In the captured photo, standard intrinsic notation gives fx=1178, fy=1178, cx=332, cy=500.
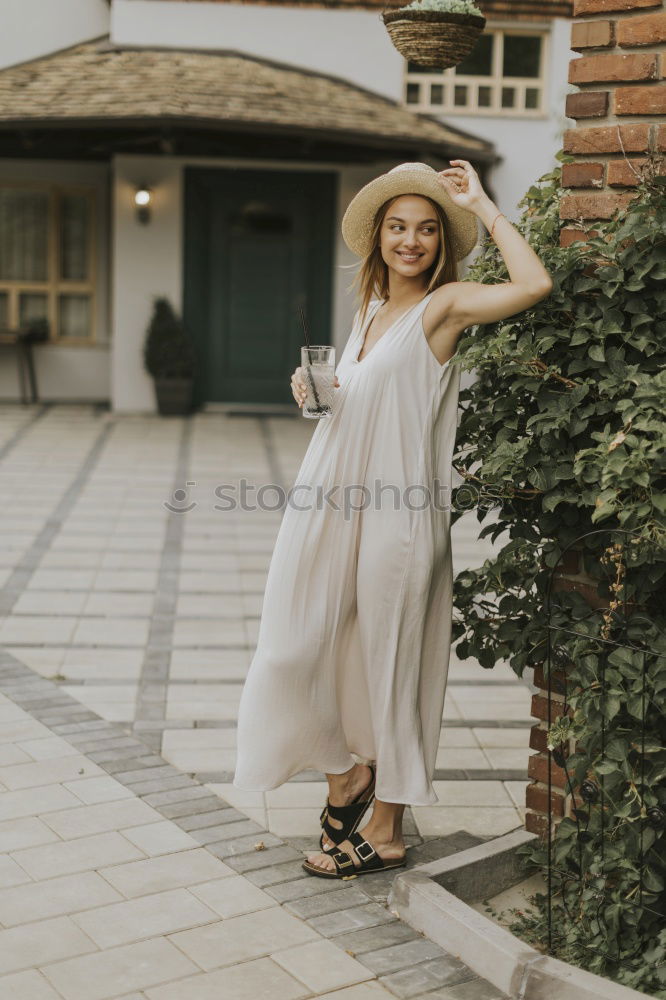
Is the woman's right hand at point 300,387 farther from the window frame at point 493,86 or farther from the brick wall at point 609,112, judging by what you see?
the window frame at point 493,86

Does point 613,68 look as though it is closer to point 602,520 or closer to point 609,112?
point 609,112

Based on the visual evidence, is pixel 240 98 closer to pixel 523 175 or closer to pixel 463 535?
pixel 523 175

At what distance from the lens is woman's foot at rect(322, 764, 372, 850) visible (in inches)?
131

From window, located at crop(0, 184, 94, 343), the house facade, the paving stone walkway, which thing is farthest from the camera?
window, located at crop(0, 184, 94, 343)

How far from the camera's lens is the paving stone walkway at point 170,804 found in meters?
2.75

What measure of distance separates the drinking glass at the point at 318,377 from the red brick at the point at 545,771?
1.12 meters

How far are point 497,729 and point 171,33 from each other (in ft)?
36.9

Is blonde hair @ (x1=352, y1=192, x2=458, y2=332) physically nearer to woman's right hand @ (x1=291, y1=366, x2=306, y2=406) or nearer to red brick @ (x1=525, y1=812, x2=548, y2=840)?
woman's right hand @ (x1=291, y1=366, x2=306, y2=406)

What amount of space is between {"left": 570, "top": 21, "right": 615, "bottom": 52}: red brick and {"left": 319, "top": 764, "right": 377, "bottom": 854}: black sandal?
2.04 meters

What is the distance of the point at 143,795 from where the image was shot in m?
3.70

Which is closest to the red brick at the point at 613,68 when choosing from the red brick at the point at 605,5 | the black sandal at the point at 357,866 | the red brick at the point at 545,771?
the red brick at the point at 605,5

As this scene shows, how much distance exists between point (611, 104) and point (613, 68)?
0.08 m

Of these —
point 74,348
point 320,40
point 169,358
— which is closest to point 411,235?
point 169,358

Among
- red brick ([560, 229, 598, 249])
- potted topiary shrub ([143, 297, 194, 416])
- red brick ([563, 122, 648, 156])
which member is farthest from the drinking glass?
potted topiary shrub ([143, 297, 194, 416])
